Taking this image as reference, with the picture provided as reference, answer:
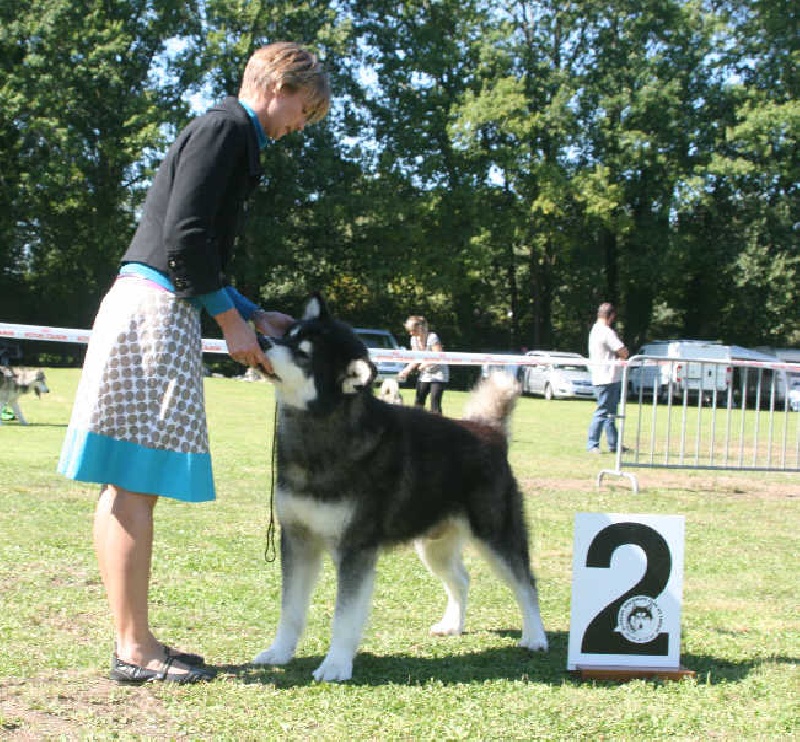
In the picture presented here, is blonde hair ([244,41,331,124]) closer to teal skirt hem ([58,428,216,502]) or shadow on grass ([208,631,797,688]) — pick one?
teal skirt hem ([58,428,216,502])

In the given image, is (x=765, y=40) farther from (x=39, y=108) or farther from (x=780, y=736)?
(x=780, y=736)

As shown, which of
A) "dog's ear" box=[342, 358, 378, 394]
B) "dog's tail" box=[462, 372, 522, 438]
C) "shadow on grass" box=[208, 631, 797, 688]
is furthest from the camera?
"dog's tail" box=[462, 372, 522, 438]

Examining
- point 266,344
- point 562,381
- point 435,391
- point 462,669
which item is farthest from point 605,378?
point 562,381

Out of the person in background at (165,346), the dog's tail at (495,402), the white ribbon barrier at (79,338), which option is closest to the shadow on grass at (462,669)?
the person in background at (165,346)

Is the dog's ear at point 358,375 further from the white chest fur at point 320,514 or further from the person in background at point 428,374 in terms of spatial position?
the person in background at point 428,374

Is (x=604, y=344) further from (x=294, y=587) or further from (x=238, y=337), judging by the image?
(x=238, y=337)

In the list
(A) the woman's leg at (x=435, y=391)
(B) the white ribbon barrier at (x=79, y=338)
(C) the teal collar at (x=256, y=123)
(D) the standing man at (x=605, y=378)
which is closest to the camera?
Answer: (C) the teal collar at (x=256, y=123)

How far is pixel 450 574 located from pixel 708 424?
564 inches

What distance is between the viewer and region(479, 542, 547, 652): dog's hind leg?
3.81m

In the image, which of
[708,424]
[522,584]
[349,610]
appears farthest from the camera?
[708,424]

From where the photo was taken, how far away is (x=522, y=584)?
3.86m

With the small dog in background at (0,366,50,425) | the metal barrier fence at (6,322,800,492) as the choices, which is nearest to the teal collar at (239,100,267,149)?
the metal barrier fence at (6,322,800,492)

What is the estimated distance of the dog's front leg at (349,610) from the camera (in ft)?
10.7

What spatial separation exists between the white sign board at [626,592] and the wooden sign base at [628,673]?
2cm
